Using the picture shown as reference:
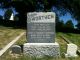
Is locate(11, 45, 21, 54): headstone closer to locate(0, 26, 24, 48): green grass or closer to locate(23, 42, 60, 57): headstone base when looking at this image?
locate(23, 42, 60, 57): headstone base

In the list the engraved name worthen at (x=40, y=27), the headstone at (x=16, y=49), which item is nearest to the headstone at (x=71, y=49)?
the engraved name worthen at (x=40, y=27)

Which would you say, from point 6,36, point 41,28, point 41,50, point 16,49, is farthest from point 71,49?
point 6,36

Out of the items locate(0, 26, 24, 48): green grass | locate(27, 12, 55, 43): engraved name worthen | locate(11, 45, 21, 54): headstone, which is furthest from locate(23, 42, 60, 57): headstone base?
locate(0, 26, 24, 48): green grass

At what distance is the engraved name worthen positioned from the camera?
48.4ft

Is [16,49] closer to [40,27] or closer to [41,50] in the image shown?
[41,50]

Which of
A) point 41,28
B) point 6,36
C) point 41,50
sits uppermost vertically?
point 41,28

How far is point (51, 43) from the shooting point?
14734 mm

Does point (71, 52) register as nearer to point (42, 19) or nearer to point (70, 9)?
point (42, 19)

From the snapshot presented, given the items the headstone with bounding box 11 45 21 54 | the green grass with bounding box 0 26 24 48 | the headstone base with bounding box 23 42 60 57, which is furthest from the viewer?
the green grass with bounding box 0 26 24 48

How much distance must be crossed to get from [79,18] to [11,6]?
7.92m

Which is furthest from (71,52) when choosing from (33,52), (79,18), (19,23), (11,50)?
(19,23)

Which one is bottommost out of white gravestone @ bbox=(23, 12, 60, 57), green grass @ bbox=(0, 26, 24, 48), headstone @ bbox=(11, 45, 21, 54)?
green grass @ bbox=(0, 26, 24, 48)

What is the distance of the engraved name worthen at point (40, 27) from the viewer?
14.8 m

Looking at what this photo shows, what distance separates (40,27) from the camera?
14773mm
